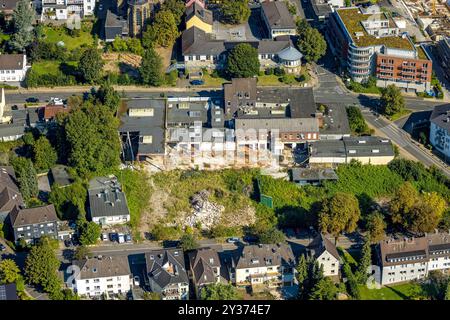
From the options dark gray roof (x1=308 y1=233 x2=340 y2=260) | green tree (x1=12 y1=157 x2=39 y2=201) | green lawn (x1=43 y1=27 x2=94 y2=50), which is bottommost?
dark gray roof (x1=308 y1=233 x2=340 y2=260)

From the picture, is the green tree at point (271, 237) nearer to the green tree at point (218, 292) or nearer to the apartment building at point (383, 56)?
the green tree at point (218, 292)

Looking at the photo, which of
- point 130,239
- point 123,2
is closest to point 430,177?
point 130,239

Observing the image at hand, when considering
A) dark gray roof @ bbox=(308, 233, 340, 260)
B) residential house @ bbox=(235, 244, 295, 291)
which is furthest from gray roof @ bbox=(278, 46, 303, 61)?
residential house @ bbox=(235, 244, 295, 291)

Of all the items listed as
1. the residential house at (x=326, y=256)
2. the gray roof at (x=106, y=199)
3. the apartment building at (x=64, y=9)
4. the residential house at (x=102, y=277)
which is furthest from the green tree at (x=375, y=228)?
the apartment building at (x=64, y=9)

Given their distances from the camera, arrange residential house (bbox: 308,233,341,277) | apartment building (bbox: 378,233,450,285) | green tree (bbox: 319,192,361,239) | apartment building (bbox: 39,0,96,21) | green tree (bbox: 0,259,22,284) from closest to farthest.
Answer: green tree (bbox: 0,259,22,284)
residential house (bbox: 308,233,341,277)
apartment building (bbox: 378,233,450,285)
green tree (bbox: 319,192,361,239)
apartment building (bbox: 39,0,96,21)

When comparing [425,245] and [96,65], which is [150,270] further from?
[96,65]

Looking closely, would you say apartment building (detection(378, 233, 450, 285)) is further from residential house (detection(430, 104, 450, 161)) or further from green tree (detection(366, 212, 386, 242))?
residential house (detection(430, 104, 450, 161))
